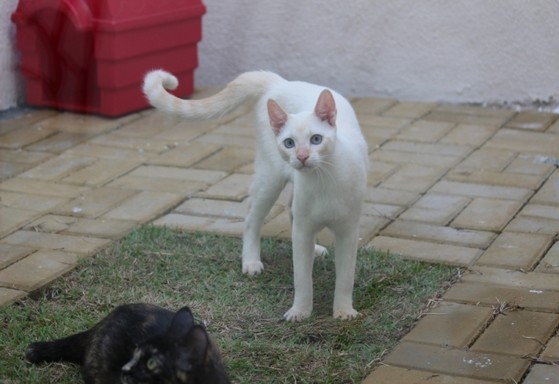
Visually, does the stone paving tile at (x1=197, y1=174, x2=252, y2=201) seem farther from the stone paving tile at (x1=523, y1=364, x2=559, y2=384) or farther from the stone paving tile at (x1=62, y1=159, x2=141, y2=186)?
the stone paving tile at (x1=523, y1=364, x2=559, y2=384)

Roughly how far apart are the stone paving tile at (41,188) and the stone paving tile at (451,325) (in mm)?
2009

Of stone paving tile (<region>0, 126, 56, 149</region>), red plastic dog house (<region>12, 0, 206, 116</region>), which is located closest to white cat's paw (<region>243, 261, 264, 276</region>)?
stone paving tile (<region>0, 126, 56, 149</region>)

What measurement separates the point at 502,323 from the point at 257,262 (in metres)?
0.98

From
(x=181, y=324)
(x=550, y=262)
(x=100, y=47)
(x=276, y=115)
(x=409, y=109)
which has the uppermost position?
(x=276, y=115)

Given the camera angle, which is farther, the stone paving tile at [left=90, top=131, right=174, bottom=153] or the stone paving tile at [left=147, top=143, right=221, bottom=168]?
the stone paving tile at [left=90, top=131, right=174, bottom=153]

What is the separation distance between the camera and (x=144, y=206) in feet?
15.6

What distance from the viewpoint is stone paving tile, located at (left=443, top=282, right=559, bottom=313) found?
3.65 m

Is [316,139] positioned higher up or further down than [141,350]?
higher up

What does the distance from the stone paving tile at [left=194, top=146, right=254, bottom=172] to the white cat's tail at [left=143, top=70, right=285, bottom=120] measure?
1.32 m

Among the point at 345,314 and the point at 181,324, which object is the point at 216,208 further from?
the point at 181,324

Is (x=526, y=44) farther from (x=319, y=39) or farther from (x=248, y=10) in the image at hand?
(x=248, y=10)

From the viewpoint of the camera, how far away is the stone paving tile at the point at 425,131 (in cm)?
568

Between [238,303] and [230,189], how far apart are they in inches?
51.2

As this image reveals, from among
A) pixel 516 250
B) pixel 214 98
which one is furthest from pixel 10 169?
pixel 516 250
